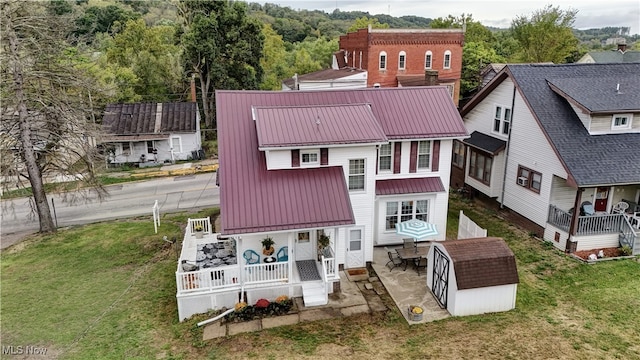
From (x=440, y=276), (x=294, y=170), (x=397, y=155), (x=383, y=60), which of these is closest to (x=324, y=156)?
(x=294, y=170)

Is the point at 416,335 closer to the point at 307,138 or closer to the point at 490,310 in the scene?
the point at 490,310

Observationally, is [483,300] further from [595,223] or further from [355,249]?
[595,223]

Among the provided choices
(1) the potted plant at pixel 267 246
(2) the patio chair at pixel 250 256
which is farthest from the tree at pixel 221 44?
(1) the potted plant at pixel 267 246

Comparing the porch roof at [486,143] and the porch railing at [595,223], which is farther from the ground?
the porch roof at [486,143]

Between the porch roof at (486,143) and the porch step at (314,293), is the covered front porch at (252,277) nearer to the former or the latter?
the porch step at (314,293)

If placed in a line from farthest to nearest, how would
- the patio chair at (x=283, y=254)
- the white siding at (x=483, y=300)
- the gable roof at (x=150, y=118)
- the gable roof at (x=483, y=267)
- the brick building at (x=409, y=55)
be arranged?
the brick building at (x=409, y=55) → the gable roof at (x=150, y=118) → the patio chair at (x=283, y=254) → the white siding at (x=483, y=300) → the gable roof at (x=483, y=267)
